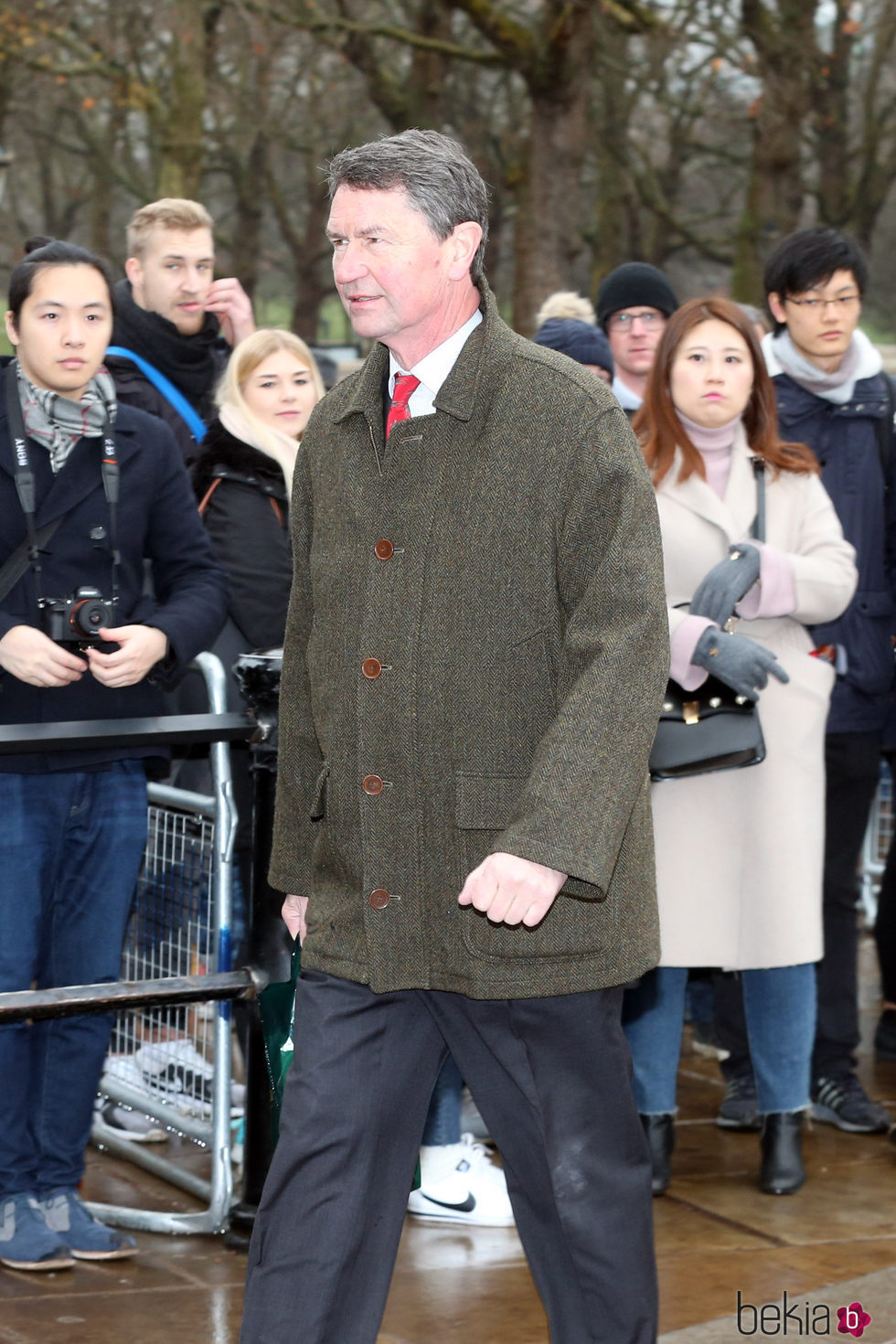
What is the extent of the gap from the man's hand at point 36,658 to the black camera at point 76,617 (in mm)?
34

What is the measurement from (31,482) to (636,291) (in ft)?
10.2

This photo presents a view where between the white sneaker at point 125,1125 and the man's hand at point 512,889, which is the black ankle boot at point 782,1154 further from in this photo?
the man's hand at point 512,889

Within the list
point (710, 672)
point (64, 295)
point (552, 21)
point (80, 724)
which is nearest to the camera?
point (80, 724)

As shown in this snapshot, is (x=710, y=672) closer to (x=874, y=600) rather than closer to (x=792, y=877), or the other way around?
(x=792, y=877)

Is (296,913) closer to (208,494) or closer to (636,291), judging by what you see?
(208,494)

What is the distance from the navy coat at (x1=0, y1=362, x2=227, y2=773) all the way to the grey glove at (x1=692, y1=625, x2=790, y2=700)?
110 centimetres

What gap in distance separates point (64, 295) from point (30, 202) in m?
31.1

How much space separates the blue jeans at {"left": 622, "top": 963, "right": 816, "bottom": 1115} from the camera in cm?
471

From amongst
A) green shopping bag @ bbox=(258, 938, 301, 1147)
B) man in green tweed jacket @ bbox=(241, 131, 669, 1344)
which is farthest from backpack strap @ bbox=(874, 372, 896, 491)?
green shopping bag @ bbox=(258, 938, 301, 1147)

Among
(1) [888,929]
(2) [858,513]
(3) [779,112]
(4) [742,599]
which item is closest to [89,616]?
(4) [742,599]

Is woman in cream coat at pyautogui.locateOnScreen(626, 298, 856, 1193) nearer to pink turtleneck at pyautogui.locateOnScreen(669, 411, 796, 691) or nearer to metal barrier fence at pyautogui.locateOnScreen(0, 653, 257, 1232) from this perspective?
pink turtleneck at pyautogui.locateOnScreen(669, 411, 796, 691)

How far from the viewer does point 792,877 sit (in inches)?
185

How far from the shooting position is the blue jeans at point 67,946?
4035 mm

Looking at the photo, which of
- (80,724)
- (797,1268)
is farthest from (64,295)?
(797,1268)
